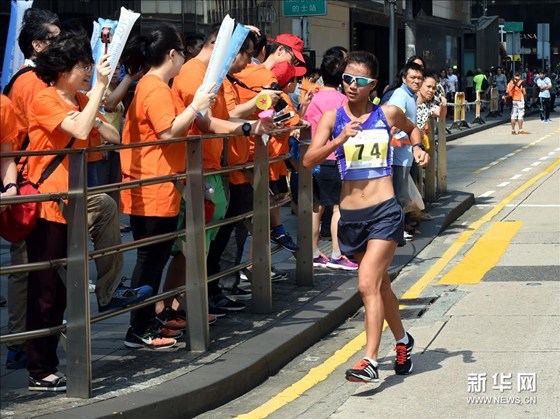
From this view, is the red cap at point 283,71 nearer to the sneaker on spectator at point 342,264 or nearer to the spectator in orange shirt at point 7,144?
the sneaker on spectator at point 342,264

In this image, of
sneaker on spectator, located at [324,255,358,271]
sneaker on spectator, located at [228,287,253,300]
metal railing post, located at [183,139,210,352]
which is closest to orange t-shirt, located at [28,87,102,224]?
metal railing post, located at [183,139,210,352]

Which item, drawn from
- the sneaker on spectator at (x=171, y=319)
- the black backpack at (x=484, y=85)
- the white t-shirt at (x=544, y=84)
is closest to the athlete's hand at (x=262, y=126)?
the sneaker on spectator at (x=171, y=319)

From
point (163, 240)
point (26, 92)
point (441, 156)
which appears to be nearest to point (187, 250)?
point (163, 240)

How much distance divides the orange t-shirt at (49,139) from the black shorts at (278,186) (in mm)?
3340

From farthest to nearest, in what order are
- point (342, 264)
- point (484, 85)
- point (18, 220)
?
point (484, 85) < point (342, 264) < point (18, 220)

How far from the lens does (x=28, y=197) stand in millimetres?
5859

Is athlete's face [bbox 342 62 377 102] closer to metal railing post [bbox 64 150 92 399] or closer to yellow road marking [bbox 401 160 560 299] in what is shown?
metal railing post [bbox 64 150 92 399]

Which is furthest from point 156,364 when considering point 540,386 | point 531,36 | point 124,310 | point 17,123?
point 531,36

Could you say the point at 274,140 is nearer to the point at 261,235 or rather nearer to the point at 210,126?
the point at 261,235

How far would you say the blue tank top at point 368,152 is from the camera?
7.17 meters

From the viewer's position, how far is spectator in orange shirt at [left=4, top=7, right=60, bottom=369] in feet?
22.9

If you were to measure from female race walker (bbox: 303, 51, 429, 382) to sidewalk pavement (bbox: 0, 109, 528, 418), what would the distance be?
0.72 metres

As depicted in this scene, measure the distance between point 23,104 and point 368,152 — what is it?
207cm

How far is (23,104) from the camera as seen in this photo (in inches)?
289
